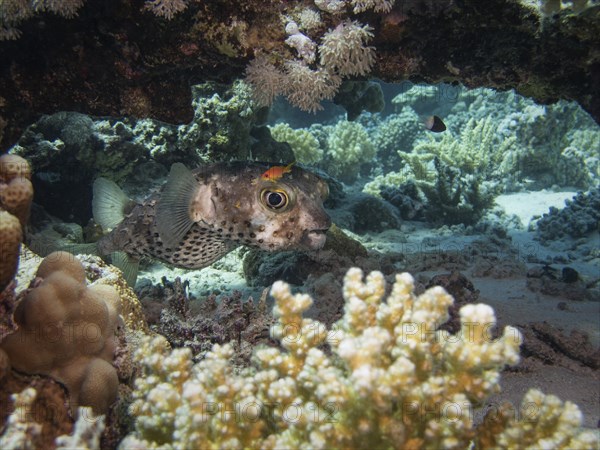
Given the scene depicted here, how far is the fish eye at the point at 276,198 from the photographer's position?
11.4ft

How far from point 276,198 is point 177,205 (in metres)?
1.00

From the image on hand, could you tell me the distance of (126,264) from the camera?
15.1ft

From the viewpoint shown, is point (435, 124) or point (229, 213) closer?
point (229, 213)

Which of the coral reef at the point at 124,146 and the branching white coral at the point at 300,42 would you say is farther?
the coral reef at the point at 124,146

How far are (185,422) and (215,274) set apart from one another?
5796 millimetres

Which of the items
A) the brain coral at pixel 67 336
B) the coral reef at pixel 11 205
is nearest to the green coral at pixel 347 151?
the brain coral at pixel 67 336

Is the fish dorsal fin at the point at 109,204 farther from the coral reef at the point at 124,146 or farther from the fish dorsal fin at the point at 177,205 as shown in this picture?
the coral reef at the point at 124,146

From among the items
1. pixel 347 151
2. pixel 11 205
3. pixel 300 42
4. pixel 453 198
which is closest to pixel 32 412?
pixel 11 205

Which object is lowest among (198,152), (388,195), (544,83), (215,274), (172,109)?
(215,274)

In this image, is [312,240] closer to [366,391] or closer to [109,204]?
[366,391]

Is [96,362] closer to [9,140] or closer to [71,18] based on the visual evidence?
[9,140]

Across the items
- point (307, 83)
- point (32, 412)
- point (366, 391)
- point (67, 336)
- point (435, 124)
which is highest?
point (307, 83)

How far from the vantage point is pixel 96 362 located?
2.53 metres

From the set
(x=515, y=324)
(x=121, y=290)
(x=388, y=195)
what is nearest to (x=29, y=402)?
(x=121, y=290)
